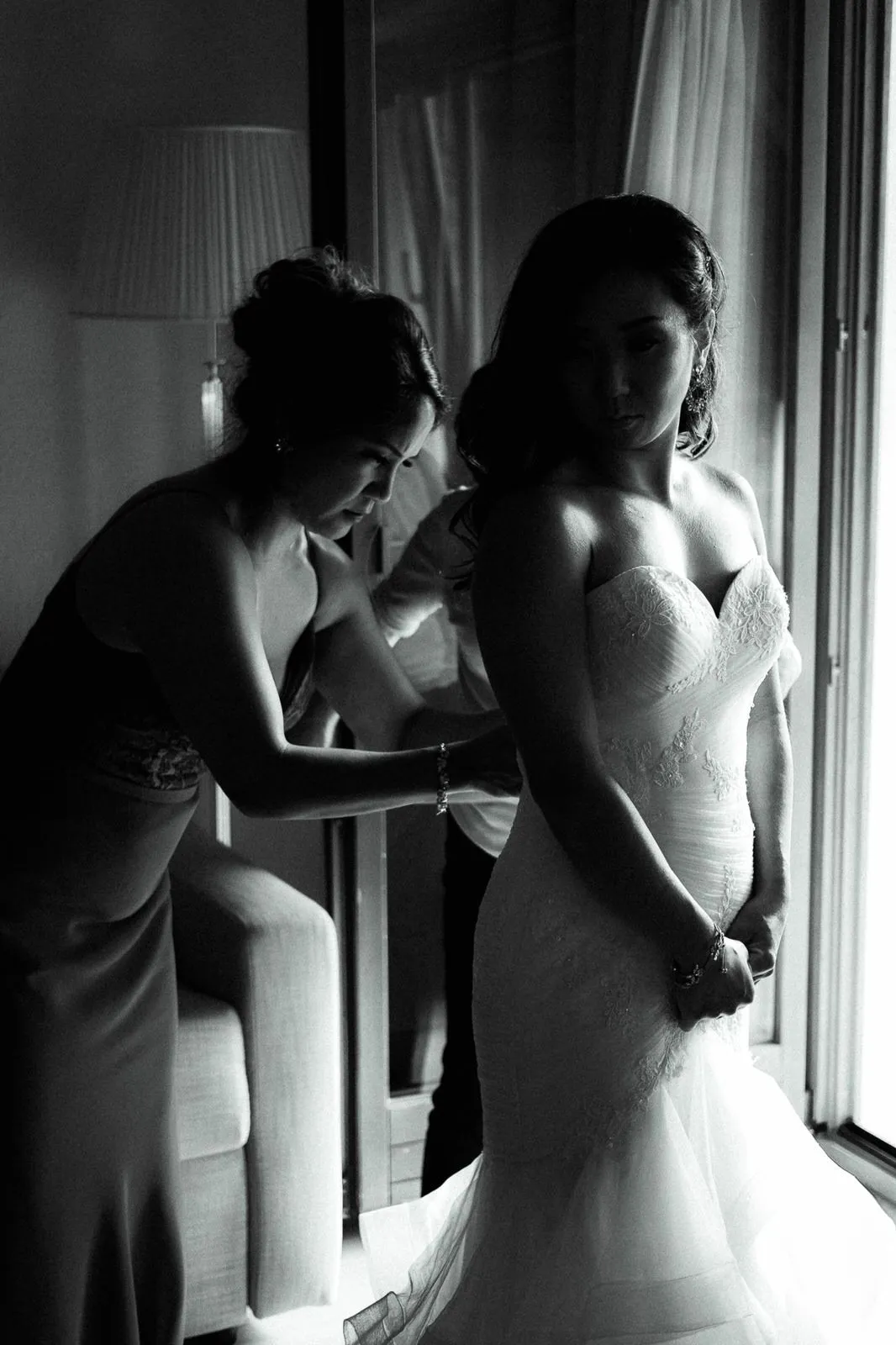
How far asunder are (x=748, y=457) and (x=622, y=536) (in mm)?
1400

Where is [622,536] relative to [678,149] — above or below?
below

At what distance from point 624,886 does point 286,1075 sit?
3.40ft

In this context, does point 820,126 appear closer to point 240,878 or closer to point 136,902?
point 240,878

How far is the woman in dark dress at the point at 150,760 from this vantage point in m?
1.55

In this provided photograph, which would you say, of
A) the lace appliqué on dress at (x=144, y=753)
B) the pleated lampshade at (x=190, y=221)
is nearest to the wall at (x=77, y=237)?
the pleated lampshade at (x=190, y=221)

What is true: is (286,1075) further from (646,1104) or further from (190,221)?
(190,221)

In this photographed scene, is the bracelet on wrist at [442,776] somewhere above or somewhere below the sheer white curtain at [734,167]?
below

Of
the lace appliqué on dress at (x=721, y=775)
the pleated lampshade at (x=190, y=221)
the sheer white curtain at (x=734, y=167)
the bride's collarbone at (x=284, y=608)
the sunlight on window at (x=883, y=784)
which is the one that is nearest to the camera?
the lace appliqué on dress at (x=721, y=775)

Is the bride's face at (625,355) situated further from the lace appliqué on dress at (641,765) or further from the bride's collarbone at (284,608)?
the bride's collarbone at (284,608)

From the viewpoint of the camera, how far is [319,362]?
5.22 feet

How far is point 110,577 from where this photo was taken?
1586 mm

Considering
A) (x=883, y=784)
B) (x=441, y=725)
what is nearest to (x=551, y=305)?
(x=441, y=725)

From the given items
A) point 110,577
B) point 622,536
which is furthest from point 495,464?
point 110,577

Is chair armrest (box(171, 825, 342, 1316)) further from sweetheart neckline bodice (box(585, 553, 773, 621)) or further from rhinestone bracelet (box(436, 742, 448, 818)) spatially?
sweetheart neckline bodice (box(585, 553, 773, 621))
